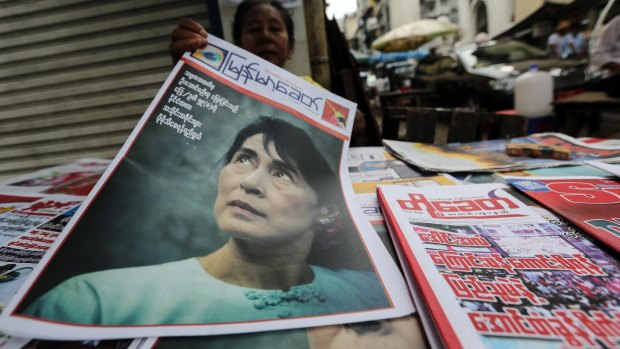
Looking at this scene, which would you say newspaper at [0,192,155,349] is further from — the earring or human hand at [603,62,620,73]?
human hand at [603,62,620,73]

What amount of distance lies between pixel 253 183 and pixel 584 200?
0.44 metres

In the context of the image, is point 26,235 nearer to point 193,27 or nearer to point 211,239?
point 211,239

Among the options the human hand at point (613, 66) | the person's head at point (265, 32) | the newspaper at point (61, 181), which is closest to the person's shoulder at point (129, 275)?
the newspaper at point (61, 181)

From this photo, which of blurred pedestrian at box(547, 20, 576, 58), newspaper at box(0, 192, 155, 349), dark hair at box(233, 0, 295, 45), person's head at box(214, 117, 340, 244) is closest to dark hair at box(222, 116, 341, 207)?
person's head at box(214, 117, 340, 244)

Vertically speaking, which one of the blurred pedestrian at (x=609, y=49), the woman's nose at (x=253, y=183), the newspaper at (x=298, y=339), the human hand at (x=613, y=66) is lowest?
the newspaper at (x=298, y=339)

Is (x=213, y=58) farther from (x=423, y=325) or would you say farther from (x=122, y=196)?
(x=423, y=325)

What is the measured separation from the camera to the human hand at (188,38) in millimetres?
605

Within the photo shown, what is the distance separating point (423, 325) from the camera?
258 mm

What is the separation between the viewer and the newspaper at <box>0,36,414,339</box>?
27cm

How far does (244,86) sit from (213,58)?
8 centimetres

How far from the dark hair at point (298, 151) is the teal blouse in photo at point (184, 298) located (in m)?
0.17

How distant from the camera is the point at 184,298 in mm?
286

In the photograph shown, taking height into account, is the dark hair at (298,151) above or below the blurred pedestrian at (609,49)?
below

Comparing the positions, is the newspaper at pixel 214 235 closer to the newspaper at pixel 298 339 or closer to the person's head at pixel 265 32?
the newspaper at pixel 298 339
